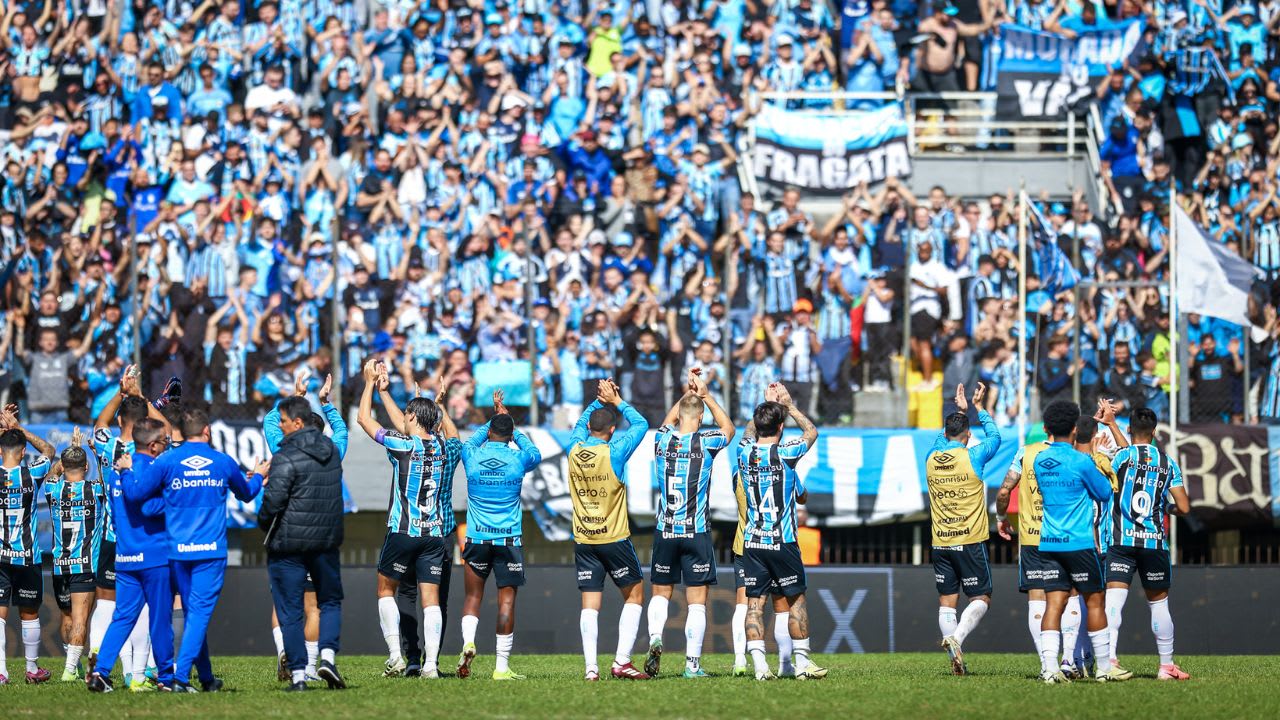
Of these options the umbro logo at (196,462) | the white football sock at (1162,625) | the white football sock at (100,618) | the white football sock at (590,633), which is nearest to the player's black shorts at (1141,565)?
the white football sock at (1162,625)

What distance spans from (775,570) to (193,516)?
4.40 metres

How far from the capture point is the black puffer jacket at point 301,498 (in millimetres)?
12539

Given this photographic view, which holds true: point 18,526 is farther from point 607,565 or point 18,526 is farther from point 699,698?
point 699,698

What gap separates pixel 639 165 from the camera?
24422 mm

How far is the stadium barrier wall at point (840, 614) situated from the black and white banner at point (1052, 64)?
30.6 feet

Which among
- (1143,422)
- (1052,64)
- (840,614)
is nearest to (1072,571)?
(1143,422)

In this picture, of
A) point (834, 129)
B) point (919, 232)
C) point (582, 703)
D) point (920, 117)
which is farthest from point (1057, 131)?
point (582, 703)

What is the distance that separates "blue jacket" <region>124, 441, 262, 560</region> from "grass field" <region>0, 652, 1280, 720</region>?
105 centimetres

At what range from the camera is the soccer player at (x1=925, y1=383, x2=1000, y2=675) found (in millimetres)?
14672

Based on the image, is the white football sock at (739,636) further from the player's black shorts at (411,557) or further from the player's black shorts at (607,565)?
the player's black shorts at (411,557)

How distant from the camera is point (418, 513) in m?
13.9

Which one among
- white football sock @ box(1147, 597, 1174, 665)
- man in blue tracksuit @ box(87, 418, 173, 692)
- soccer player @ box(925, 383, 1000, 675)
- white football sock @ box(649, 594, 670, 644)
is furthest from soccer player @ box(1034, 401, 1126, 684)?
man in blue tracksuit @ box(87, 418, 173, 692)

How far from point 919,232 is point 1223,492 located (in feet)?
15.9

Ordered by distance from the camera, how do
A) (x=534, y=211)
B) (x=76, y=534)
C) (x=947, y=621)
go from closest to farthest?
1. (x=947, y=621)
2. (x=76, y=534)
3. (x=534, y=211)
